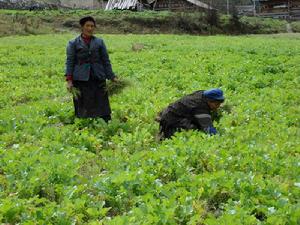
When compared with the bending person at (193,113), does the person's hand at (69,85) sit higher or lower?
higher

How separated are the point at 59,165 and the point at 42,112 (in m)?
4.37

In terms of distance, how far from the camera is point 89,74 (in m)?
9.27

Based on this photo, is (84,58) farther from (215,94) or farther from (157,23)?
(157,23)

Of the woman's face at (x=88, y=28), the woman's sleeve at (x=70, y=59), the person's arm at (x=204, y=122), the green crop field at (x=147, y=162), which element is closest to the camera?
the green crop field at (x=147, y=162)

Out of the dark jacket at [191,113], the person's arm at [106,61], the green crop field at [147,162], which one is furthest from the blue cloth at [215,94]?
the person's arm at [106,61]

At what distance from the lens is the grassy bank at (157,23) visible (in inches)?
1809

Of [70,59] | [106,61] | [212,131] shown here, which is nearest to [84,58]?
[70,59]

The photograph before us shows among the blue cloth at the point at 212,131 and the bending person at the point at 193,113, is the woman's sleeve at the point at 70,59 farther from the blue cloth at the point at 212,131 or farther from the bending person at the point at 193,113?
the blue cloth at the point at 212,131

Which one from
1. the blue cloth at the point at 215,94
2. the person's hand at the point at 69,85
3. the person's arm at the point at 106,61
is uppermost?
the person's arm at the point at 106,61

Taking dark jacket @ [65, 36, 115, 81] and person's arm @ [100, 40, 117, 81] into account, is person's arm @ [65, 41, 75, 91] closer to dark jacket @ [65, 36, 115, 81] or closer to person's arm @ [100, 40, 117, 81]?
dark jacket @ [65, 36, 115, 81]

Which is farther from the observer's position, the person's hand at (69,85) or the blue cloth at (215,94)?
the person's hand at (69,85)

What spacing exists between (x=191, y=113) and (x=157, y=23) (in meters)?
42.3

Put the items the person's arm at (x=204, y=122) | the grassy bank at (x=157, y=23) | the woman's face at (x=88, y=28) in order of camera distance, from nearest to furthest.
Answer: the person's arm at (x=204, y=122)
the woman's face at (x=88, y=28)
the grassy bank at (x=157, y=23)

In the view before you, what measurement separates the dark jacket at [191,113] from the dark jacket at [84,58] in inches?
70.3
